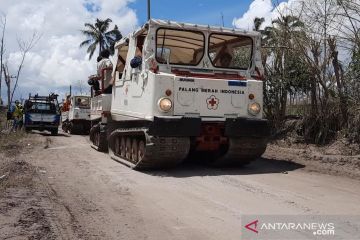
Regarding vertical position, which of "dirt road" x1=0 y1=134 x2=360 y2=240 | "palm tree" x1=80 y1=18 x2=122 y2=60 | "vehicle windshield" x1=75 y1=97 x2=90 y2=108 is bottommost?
"dirt road" x1=0 y1=134 x2=360 y2=240

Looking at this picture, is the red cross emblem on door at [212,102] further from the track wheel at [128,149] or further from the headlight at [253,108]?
the track wheel at [128,149]

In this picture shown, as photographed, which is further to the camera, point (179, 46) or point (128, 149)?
point (128, 149)

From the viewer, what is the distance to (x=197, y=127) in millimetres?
10430

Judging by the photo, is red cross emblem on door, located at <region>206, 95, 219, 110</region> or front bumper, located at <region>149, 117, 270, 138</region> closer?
front bumper, located at <region>149, 117, 270, 138</region>

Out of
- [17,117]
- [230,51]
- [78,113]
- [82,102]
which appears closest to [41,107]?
[17,117]

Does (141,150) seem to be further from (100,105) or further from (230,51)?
(100,105)

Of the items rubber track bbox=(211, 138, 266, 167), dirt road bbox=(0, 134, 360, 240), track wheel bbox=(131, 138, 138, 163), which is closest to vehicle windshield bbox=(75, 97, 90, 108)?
dirt road bbox=(0, 134, 360, 240)

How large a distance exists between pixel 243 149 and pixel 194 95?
1636 mm

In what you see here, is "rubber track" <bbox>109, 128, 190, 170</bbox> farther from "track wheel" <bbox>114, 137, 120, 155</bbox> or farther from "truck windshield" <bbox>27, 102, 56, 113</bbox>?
"truck windshield" <bbox>27, 102, 56, 113</bbox>

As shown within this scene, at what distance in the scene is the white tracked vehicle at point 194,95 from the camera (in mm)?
10336

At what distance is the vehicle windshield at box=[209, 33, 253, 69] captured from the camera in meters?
11.3

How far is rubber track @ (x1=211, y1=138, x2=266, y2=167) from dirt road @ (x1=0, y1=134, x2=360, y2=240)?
27 centimetres

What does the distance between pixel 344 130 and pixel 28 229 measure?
9527 millimetres

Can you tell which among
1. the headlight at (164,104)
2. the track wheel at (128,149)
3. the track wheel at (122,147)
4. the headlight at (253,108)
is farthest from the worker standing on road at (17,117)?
the headlight at (253,108)
